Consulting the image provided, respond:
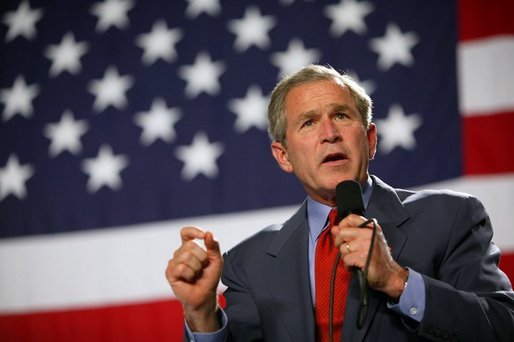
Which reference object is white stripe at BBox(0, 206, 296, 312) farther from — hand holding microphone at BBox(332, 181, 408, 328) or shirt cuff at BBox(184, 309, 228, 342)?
hand holding microphone at BBox(332, 181, 408, 328)

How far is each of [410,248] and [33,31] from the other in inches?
105

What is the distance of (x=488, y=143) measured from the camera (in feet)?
8.20

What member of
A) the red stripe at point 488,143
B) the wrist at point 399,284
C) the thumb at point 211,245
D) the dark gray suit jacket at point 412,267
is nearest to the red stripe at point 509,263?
the red stripe at point 488,143

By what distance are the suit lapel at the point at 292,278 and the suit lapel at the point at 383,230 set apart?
0.12 m

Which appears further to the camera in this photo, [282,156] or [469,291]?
[282,156]

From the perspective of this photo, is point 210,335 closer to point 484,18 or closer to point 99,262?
point 99,262

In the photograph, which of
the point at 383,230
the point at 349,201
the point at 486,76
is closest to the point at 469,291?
the point at 383,230

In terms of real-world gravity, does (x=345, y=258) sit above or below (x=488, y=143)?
above

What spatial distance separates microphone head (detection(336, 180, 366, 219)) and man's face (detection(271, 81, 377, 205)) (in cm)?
30

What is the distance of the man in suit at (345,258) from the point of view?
3.95ft

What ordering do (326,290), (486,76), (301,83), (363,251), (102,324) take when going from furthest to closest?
(102,324) < (486,76) < (301,83) < (326,290) < (363,251)

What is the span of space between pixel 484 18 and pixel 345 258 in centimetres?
187

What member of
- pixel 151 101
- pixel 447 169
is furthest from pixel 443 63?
pixel 151 101

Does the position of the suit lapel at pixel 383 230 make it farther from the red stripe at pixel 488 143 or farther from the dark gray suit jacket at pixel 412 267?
the red stripe at pixel 488 143
